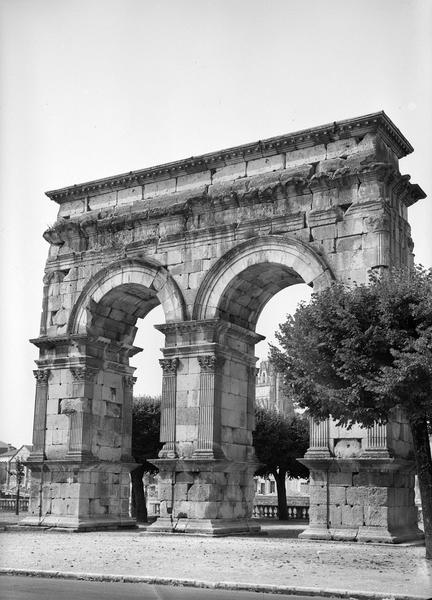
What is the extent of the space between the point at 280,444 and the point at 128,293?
63.3 feet

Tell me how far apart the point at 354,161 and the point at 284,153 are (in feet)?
7.40

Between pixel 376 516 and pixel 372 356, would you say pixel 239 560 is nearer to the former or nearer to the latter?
pixel 372 356

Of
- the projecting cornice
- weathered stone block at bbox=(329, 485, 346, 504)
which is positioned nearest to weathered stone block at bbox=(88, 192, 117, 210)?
the projecting cornice

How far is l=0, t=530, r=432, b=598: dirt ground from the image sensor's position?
12.2 m

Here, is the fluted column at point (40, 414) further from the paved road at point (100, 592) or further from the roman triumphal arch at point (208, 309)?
the paved road at point (100, 592)

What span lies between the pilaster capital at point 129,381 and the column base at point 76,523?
4001 mm

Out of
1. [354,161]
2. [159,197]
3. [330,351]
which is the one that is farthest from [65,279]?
[330,351]

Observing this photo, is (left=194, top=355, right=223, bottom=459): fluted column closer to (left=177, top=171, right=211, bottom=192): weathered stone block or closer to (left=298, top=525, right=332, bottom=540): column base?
(left=298, top=525, right=332, bottom=540): column base

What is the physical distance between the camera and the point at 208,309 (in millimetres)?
21984

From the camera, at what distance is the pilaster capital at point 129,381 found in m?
25.4

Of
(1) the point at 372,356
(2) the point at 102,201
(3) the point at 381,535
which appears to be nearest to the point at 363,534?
(3) the point at 381,535

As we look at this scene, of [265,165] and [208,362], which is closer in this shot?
[208,362]

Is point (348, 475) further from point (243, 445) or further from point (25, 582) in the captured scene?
point (25, 582)

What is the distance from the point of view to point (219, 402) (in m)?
21.5
